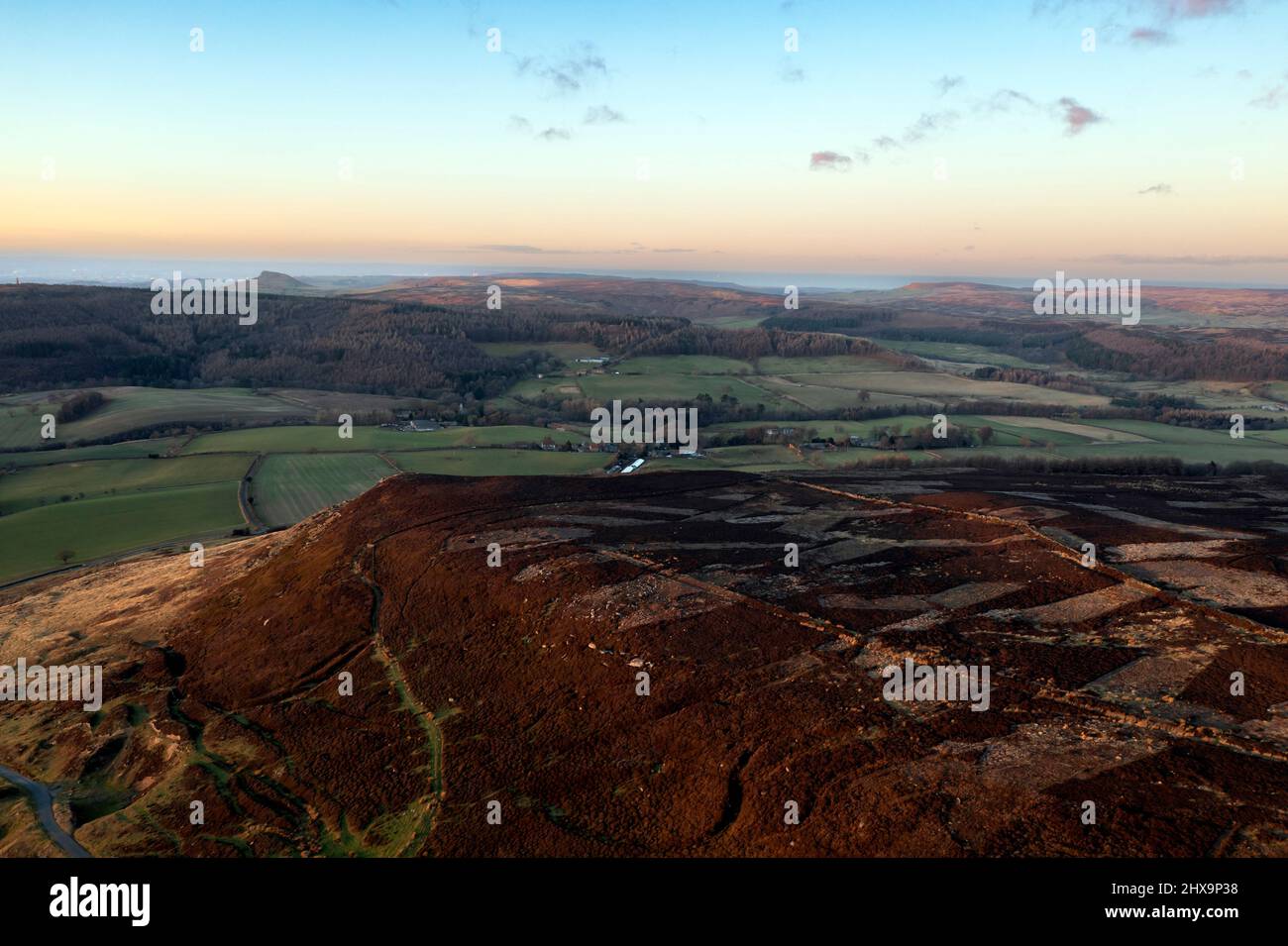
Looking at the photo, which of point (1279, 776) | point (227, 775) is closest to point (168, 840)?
point (227, 775)

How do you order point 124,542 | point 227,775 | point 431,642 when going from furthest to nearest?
point 124,542
point 431,642
point 227,775

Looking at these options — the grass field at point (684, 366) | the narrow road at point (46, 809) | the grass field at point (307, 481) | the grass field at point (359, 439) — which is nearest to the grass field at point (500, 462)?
the grass field at point (307, 481)

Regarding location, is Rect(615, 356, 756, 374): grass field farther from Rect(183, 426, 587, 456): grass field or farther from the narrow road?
the narrow road

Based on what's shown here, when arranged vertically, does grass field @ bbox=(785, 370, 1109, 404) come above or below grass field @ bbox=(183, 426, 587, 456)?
above

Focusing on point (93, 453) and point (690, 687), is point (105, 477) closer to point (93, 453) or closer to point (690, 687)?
point (93, 453)

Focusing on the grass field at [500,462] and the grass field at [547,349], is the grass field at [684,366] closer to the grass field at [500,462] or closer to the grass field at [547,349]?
the grass field at [547,349]

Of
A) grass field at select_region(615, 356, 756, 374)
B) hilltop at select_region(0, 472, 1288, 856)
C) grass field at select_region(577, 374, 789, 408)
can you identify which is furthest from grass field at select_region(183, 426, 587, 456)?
grass field at select_region(615, 356, 756, 374)
